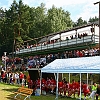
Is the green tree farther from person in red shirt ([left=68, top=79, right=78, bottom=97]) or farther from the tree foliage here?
person in red shirt ([left=68, top=79, right=78, bottom=97])

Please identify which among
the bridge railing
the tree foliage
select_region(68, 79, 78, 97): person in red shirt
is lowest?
select_region(68, 79, 78, 97): person in red shirt

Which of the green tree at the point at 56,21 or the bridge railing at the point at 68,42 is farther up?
the green tree at the point at 56,21

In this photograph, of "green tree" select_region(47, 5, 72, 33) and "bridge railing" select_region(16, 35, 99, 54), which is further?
"green tree" select_region(47, 5, 72, 33)

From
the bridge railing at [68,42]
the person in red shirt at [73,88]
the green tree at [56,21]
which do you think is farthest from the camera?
the green tree at [56,21]

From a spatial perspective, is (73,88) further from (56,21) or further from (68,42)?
(56,21)

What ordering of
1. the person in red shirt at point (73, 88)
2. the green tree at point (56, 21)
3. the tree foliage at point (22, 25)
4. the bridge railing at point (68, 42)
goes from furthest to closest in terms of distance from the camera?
the green tree at point (56, 21)
the tree foliage at point (22, 25)
the bridge railing at point (68, 42)
the person in red shirt at point (73, 88)

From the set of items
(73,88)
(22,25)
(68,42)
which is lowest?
(73,88)

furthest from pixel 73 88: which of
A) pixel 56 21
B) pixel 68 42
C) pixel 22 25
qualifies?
pixel 56 21

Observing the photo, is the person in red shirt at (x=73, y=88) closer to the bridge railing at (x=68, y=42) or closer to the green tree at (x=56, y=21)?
the bridge railing at (x=68, y=42)

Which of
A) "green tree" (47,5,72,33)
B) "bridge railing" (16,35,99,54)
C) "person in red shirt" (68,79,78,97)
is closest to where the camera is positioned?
"person in red shirt" (68,79,78,97)

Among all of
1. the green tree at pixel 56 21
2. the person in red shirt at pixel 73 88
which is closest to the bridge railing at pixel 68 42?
the person in red shirt at pixel 73 88

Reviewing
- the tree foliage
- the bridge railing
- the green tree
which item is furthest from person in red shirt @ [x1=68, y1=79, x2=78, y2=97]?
the green tree

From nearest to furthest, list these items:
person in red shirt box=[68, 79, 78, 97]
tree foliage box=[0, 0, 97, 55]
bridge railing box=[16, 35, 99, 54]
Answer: person in red shirt box=[68, 79, 78, 97]
bridge railing box=[16, 35, 99, 54]
tree foliage box=[0, 0, 97, 55]

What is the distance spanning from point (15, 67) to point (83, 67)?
23.0m
